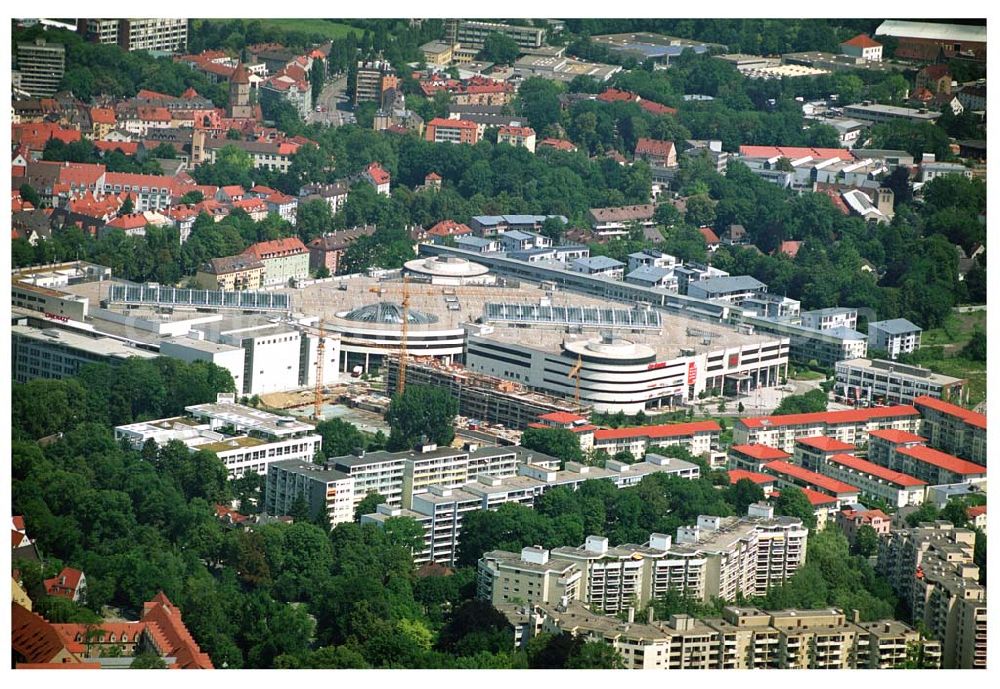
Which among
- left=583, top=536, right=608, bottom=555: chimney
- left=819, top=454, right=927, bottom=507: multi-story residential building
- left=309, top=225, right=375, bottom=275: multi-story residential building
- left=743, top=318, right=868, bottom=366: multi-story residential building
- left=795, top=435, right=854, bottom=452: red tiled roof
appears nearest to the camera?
left=583, top=536, right=608, bottom=555: chimney

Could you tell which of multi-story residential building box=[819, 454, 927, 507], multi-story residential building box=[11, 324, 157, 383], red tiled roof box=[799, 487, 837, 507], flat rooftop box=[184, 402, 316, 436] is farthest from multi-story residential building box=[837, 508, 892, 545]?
multi-story residential building box=[11, 324, 157, 383]

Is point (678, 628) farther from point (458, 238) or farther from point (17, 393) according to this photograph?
point (458, 238)

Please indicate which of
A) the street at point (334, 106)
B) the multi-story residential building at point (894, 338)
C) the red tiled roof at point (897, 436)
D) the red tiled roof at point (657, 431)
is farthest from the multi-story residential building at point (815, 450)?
the street at point (334, 106)

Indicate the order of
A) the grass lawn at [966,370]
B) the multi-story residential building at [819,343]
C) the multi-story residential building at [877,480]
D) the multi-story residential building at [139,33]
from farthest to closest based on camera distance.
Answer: the multi-story residential building at [139,33], the multi-story residential building at [819,343], the grass lawn at [966,370], the multi-story residential building at [877,480]

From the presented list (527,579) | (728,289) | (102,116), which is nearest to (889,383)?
(728,289)

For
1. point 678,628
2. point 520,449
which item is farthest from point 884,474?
point 678,628

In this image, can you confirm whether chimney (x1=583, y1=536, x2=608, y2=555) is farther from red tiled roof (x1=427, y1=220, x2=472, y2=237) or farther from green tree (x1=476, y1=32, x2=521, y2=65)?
green tree (x1=476, y1=32, x2=521, y2=65)

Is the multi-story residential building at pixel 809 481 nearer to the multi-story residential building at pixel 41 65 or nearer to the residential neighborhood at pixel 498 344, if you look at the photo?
the residential neighborhood at pixel 498 344

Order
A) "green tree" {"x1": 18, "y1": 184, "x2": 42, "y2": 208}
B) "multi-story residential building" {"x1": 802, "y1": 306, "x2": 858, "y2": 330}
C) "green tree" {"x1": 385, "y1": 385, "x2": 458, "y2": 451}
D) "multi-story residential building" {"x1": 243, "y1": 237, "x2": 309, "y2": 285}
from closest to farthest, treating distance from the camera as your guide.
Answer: "green tree" {"x1": 385, "y1": 385, "x2": 458, "y2": 451}, "multi-story residential building" {"x1": 802, "y1": 306, "x2": 858, "y2": 330}, "multi-story residential building" {"x1": 243, "y1": 237, "x2": 309, "y2": 285}, "green tree" {"x1": 18, "y1": 184, "x2": 42, "y2": 208}
